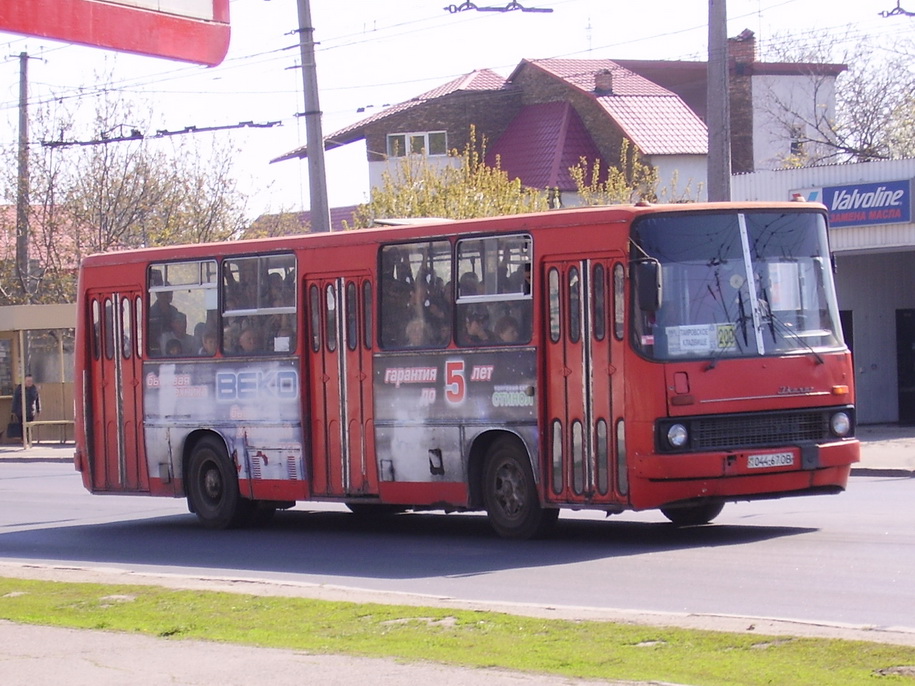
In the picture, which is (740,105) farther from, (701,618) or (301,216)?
(701,618)

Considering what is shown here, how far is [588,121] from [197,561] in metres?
44.4

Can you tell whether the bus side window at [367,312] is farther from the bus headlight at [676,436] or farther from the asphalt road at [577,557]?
the bus headlight at [676,436]

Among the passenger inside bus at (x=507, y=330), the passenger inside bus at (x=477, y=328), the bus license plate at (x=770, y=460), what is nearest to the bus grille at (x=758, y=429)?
the bus license plate at (x=770, y=460)

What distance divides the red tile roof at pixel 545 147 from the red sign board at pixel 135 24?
45248 millimetres

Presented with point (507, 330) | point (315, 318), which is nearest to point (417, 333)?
point (507, 330)

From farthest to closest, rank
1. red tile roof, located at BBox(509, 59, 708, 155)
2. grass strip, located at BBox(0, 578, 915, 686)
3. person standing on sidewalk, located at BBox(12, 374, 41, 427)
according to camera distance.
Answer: red tile roof, located at BBox(509, 59, 708, 155) → person standing on sidewalk, located at BBox(12, 374, 41, 427) → grass strip, located at BBox(0, 578, 915, 686)

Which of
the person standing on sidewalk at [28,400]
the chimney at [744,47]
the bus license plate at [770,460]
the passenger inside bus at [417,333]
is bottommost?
the bus license plate at [770,460]

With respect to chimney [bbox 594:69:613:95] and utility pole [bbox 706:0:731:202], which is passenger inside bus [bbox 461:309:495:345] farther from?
chimney [bbox 594:69:613:95]

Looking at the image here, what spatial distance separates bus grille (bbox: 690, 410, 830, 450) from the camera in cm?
1320

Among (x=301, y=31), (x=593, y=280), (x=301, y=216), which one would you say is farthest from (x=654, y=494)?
(x=301, y=216)

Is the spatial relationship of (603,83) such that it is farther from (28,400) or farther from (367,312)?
(367,312)

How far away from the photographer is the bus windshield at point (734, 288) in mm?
13320

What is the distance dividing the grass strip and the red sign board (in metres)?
3.46

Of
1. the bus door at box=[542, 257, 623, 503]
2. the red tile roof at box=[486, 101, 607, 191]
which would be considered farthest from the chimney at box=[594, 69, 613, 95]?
the bus door at box=[542, 257, 623, 503]
